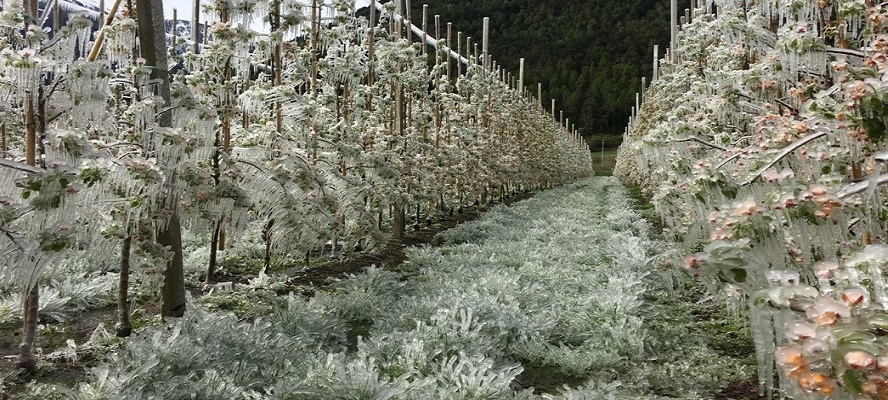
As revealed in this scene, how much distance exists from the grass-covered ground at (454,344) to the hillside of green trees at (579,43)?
69.0 metres

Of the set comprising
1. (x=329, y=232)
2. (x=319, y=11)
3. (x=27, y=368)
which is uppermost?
(x=319, y=11)

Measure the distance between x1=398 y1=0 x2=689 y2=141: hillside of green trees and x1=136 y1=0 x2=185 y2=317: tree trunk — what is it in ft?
229

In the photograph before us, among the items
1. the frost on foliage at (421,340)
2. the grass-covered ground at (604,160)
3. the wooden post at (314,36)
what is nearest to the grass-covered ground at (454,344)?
the frost on foliage at (421,340)

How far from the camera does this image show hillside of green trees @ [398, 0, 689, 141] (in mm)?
79375

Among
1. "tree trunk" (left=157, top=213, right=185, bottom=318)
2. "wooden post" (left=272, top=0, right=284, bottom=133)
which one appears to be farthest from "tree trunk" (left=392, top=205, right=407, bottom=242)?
"tree trunk" (left=157, top=213, right=185, bottom=318)

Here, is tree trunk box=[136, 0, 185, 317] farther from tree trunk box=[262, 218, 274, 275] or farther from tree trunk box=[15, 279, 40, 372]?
tree trunk box=[262, 218, 274, 275]

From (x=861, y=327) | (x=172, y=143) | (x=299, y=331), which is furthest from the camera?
(x=299, y=331)

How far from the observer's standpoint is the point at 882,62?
2.52m

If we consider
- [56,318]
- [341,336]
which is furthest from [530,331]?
[56,318]

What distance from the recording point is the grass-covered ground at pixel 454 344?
3746 millimetres

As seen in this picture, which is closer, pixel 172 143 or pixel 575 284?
pixel 172 143

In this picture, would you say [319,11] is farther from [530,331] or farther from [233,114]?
[530,331]

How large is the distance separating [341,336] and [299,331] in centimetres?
37

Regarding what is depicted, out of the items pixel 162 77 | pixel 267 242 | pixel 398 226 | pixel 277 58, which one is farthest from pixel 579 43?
pixel 162 77
